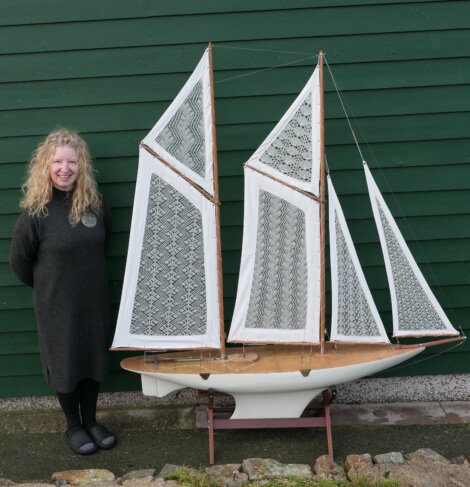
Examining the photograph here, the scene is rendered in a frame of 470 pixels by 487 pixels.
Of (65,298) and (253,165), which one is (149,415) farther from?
(253,165)

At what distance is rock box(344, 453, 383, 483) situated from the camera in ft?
10.7

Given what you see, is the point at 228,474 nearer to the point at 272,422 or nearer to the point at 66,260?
the point at 272,422

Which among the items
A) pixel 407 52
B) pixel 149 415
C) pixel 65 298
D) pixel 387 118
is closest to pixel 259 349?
pixel 149 415

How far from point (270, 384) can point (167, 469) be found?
→ 0.81 meters

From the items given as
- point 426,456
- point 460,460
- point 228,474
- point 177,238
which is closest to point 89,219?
point 177,238

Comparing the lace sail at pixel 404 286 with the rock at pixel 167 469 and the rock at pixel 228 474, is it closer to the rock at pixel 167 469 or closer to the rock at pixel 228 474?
the rock at pixel 228 474

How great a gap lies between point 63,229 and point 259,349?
1506mm

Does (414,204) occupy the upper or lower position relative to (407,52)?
lower

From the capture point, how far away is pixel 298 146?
11.4ft

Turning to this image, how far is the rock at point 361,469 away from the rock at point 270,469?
0.24 m

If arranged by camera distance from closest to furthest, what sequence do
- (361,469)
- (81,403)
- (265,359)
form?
(361,469) → (265,359) → (81,403)

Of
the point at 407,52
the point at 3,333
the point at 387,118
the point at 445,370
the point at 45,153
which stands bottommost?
the point at 445,370

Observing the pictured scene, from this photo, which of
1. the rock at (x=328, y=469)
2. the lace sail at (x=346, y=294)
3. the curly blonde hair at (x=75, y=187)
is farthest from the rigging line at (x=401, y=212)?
the curly blonde hair at (x=75, y=187)

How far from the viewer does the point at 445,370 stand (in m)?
4.30
